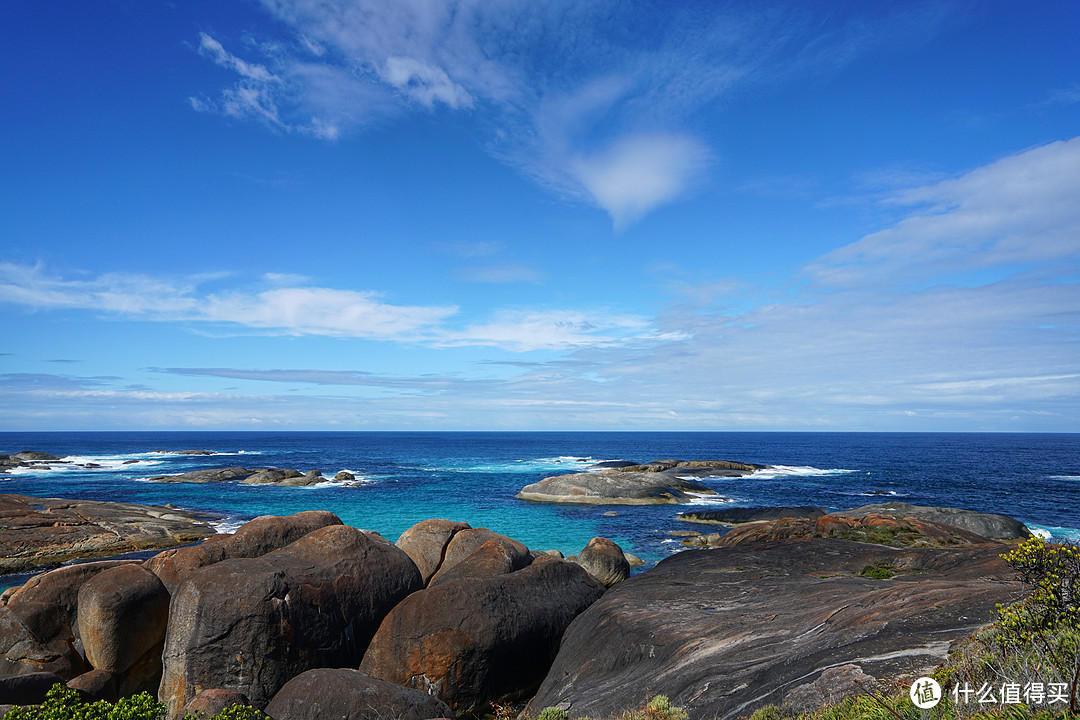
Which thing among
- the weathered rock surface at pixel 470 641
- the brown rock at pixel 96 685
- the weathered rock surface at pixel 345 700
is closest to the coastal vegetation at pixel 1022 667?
the weathered rock surface at pixel 345 700

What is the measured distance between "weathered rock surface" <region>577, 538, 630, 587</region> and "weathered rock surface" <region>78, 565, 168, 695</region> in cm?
1449

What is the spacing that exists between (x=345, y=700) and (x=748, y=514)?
123ft

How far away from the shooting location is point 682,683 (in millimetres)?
9805

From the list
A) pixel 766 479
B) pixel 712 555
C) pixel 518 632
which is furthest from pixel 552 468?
pixel 518 632

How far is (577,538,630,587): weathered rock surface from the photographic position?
2348 cm

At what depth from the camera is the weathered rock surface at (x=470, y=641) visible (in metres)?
13.5

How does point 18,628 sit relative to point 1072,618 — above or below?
below

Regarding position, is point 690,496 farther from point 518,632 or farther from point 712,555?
point 518,632

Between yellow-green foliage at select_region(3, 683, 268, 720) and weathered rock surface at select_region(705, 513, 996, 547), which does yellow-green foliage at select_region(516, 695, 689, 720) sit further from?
weathered rock surface at select_region(705, 513, 996, 547)

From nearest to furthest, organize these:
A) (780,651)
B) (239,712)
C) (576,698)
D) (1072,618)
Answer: (1072,618) < (239,712) < (780,651) < (576,698)

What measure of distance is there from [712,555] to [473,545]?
8.55 meters

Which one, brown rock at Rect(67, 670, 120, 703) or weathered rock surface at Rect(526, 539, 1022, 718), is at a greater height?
weathered rock surface at Rect(526, 539, 1022, 718)

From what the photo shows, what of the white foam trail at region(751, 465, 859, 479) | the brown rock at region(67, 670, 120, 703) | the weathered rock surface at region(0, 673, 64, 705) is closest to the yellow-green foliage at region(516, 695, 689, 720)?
the weathered rock surface at region(0, 673, 64, 705)

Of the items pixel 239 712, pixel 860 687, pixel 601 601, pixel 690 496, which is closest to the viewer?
pixel 860 687
